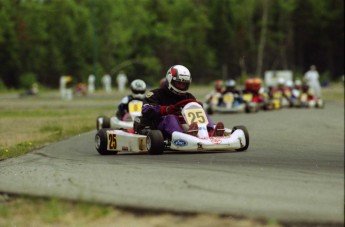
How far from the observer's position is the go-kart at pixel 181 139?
36.9 ft

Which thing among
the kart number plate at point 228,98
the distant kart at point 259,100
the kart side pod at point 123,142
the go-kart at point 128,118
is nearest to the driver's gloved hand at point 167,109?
the kart side pod at point 123,142

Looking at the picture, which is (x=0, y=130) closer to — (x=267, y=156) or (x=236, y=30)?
(x=267, y=156)

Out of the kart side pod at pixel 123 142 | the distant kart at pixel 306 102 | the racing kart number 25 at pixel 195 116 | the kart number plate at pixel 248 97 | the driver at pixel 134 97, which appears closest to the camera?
the kart side pod at pixel 123 142

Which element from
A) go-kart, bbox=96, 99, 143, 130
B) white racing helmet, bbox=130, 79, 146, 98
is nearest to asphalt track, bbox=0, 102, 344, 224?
go-kart, bbox=96, 99, 143, 130

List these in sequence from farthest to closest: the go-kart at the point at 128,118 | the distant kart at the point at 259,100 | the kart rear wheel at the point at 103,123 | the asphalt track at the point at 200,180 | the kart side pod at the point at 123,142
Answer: the distant kart at the point at 259,100, the kart rear wheel at the point at 103,123, the go-kart at the point at 128,118, the kart side pod at the point at 123,142, the asphalt track at the point at 200,180

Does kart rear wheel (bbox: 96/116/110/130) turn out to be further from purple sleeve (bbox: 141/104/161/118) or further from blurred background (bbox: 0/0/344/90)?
blurred background (bbox: 0/0/344/90)

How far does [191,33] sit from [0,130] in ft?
254

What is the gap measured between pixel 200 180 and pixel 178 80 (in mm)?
4532

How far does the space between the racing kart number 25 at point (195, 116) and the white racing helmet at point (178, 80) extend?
0.52m

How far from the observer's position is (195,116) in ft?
38.5

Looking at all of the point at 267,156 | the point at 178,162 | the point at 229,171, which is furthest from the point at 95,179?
the point at 267,156

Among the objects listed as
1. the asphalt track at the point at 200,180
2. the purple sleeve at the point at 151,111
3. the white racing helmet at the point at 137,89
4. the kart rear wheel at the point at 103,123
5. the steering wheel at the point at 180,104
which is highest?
the white racing helmet at the point at 137,89

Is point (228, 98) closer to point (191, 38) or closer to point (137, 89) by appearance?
point (137, 89)

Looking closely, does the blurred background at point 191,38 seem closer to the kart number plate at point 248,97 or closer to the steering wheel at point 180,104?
the kart number plate at point 248,97
